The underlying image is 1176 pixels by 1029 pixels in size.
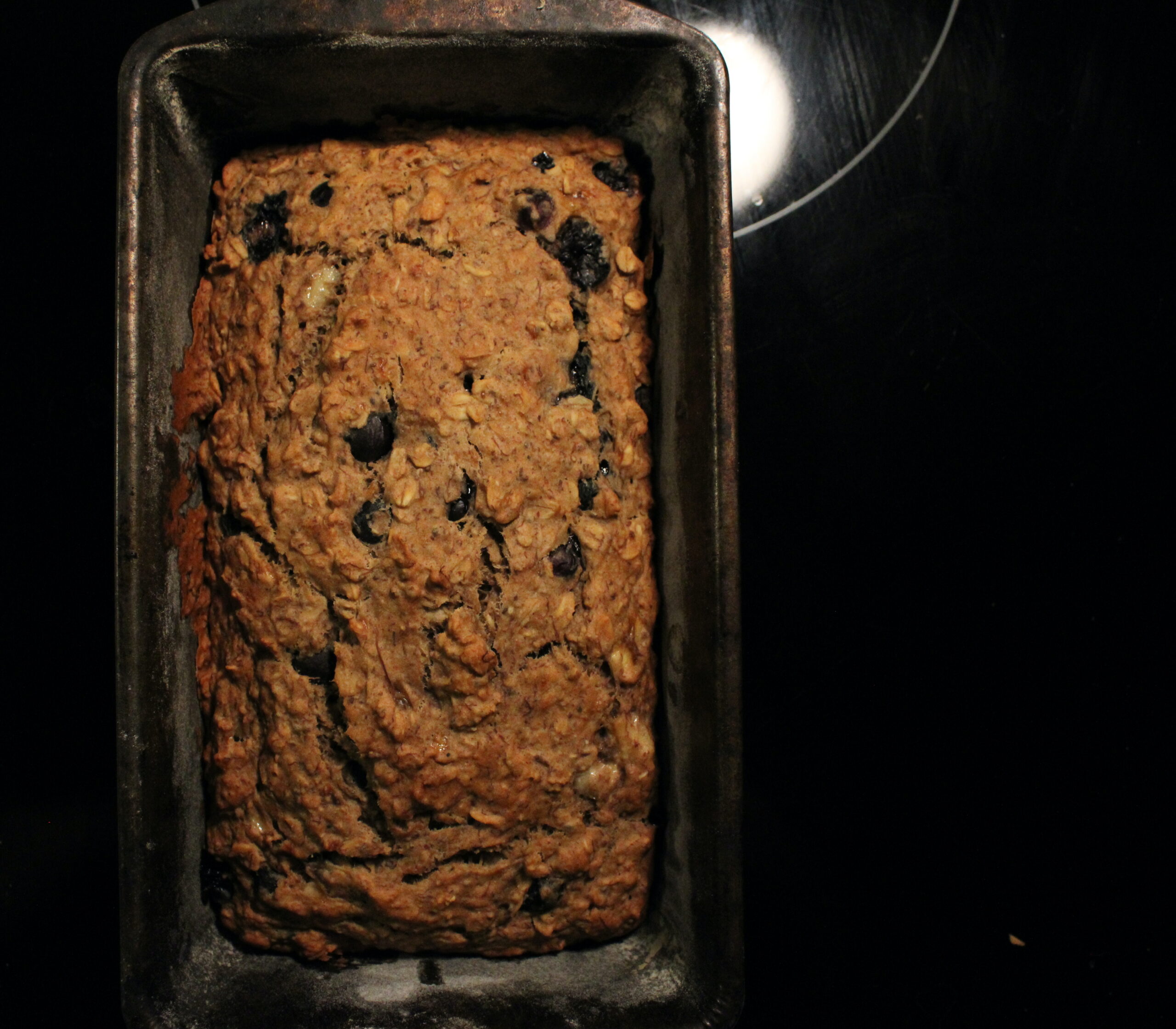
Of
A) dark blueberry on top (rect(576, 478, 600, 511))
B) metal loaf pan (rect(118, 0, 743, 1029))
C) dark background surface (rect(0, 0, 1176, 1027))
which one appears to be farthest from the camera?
dark background surface (rect(0, 0, 1176, 1027))

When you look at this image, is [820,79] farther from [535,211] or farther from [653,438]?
[653,438]

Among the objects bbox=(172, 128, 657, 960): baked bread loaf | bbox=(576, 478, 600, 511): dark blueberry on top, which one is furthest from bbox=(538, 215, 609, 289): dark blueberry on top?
bbox=(576, 478, 600, 511): dark blueberry on top

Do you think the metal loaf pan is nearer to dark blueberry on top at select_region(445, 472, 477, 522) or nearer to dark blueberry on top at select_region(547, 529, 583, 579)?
dark blueberry on top at select_region(547, 529, 583, 579)

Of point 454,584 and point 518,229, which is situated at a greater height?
point 518,229

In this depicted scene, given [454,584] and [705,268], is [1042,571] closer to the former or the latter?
[705,268]

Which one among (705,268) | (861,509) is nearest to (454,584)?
(705,268)

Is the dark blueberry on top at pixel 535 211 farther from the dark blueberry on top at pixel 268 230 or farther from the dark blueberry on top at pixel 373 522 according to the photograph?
the dark blueberry on top at pixel 373 522
